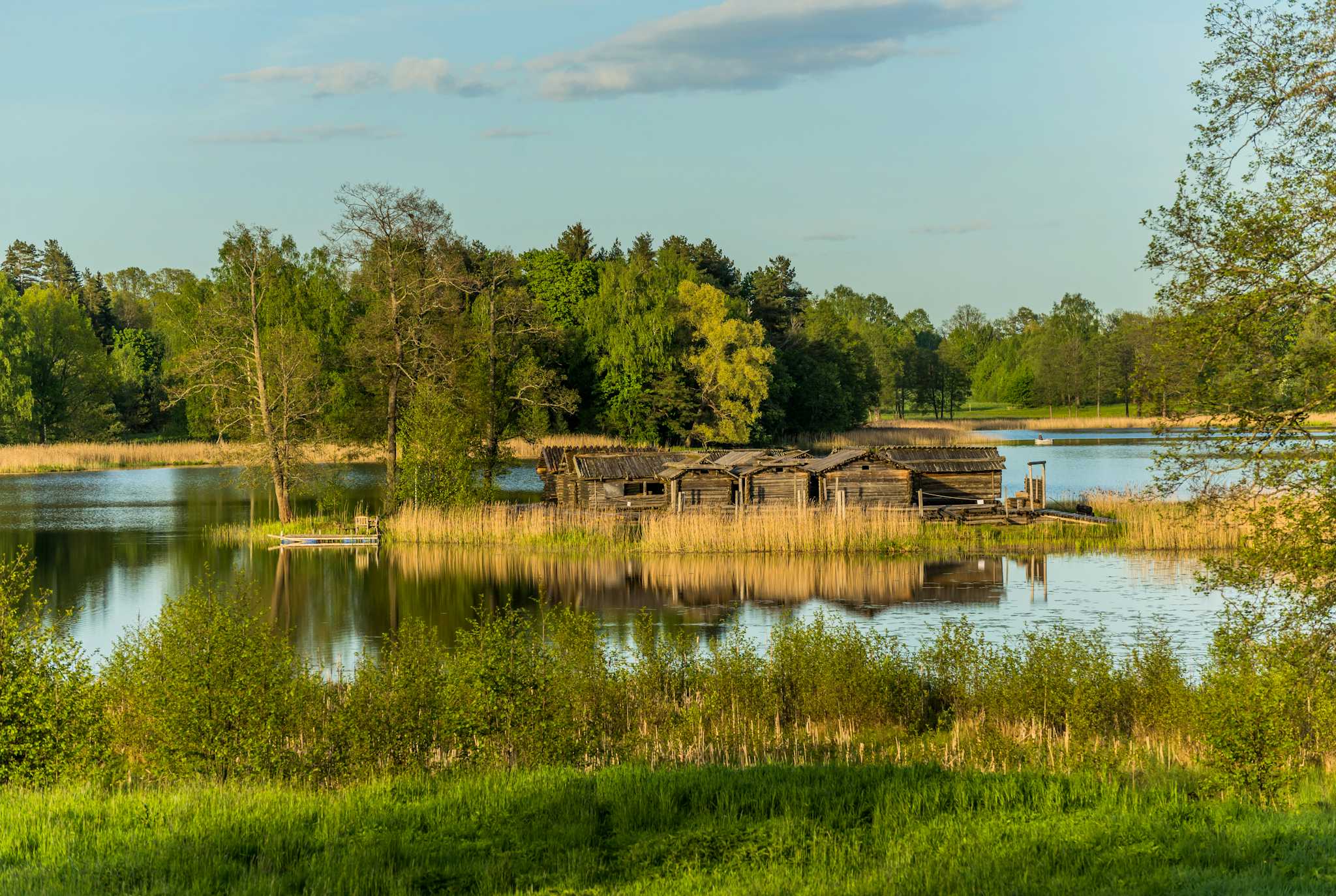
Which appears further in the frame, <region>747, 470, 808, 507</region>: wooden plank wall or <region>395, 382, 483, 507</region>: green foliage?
<region>747, 470, 808, 507</region>: wooden plank wall

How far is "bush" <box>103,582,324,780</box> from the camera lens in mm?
11773

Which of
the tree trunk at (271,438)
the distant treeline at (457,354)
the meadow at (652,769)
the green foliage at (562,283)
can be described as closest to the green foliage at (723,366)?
the distant treeline at (457,354)

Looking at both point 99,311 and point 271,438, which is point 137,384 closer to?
point 99,311

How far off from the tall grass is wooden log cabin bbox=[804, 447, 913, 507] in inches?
48.3

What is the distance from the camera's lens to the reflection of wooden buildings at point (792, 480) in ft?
135

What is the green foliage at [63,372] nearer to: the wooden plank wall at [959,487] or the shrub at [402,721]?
the wooden plank wall at [959,487]

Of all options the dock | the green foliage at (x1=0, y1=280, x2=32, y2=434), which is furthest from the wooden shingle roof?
the green foliage at (x1=0, y1=280, x2=32, y2=434)

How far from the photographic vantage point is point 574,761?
12.2 metres

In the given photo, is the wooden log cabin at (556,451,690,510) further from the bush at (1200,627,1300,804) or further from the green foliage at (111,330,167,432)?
the green foliage at (111,330,167,432)

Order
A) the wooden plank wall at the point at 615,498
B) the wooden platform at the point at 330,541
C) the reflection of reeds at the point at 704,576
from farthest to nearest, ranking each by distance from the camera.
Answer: the wooden plank wall at the point at 615,498 → the wooden platform at the point at 330,541 → the reflection of reeds at the point at 704,576

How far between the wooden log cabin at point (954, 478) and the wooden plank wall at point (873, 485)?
2.24ft

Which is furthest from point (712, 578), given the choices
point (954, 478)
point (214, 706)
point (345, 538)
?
point (214, 706)

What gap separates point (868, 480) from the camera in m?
41.1

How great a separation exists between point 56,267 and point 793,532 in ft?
358
